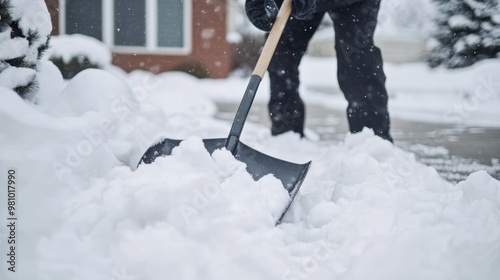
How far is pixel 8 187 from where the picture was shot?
1.32 m

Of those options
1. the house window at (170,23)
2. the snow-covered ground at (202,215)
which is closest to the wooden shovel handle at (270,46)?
the snow-covered ground at (202,215)

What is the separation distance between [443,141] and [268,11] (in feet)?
6.04

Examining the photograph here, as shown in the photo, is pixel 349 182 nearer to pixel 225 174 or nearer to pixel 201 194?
pixel 225 174

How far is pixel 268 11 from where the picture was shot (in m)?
2.31

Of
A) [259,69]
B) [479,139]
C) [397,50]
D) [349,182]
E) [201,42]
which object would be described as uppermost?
[259,69]

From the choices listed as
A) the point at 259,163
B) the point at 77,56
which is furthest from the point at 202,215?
the point at 77,56

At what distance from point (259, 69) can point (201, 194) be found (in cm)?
86

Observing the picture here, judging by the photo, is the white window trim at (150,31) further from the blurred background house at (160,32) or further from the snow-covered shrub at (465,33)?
the snow-covered shrub at (465,33)

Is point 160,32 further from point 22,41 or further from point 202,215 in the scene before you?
point 202,215

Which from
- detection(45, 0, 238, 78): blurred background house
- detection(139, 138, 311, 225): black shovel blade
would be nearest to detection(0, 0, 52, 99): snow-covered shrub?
detection(139, 138, 311, 225): black shovel blade

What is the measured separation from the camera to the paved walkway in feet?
8.34

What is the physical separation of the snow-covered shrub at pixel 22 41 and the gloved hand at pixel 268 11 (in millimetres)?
980

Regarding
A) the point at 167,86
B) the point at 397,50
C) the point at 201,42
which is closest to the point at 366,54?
the point at 167,86

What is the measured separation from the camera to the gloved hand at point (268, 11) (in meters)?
2.23
